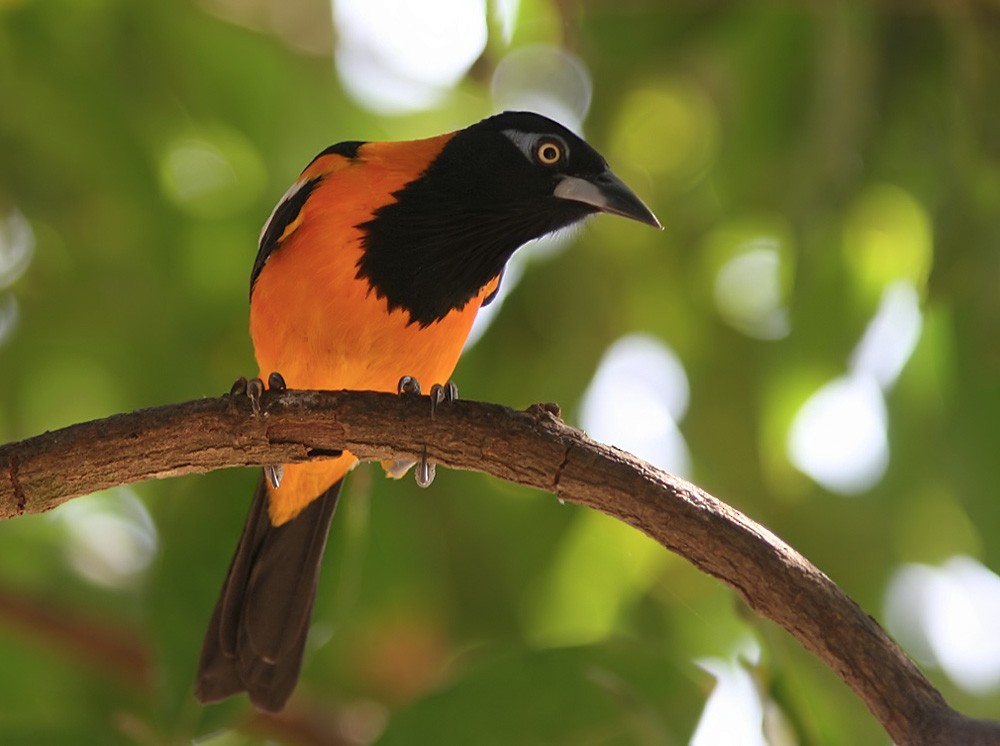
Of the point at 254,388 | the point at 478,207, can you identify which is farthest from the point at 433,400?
the point at 478,207

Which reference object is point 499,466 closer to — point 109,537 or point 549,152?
point 549,152

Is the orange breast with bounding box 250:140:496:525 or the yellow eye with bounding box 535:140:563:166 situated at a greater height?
the yellow eye with bounding box 535:140:563:166

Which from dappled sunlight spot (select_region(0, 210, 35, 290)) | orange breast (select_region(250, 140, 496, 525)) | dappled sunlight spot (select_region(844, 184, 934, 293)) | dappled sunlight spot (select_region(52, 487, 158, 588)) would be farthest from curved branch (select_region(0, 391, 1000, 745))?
dappled sunlight spot (select_region(0, 210, 35, 290))

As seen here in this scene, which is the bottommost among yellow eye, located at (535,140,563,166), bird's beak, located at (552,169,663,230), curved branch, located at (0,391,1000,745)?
curved branch, located at (0,391,1000,745)

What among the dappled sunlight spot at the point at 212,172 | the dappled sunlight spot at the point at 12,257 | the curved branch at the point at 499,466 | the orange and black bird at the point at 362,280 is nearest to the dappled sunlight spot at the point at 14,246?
the dappled sunlight spot at the point at 12,257

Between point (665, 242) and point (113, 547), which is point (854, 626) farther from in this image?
point (113, 547)

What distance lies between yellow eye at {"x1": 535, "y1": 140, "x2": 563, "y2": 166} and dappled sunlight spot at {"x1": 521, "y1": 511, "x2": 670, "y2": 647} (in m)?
1.49

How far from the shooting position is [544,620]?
16.2ft

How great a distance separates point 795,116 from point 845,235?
522mm

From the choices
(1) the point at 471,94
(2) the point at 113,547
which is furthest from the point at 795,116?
(2) the point at 113,547

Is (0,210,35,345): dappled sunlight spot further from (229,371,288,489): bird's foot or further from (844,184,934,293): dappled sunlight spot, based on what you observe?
(844,184,934,293): dappled sunlight spot

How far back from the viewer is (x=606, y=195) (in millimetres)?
3902

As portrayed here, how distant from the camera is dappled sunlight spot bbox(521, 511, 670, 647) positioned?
4.93 meters

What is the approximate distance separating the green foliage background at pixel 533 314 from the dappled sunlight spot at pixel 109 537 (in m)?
0.05
